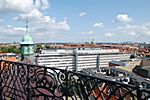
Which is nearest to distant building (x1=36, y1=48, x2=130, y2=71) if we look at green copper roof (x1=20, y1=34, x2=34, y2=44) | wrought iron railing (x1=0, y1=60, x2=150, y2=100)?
green copper roof (x1=20, y1=34, x2=34, y2=44)

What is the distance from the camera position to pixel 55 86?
2.82m

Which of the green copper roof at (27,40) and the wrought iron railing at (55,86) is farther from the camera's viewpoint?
the green copper roof at (27,40)

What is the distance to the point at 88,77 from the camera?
2.39 metres

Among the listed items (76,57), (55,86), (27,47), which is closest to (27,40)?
(27,47)

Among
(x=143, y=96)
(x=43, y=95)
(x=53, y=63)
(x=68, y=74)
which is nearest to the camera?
(x=143, y=96)

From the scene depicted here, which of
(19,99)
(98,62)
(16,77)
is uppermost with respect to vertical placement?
(16,77)

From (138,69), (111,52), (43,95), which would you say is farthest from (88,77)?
(111,52)

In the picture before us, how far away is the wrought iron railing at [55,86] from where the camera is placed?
2094 millimetres

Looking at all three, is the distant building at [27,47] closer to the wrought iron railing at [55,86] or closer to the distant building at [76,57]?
the wrought iron railing at [55,86]

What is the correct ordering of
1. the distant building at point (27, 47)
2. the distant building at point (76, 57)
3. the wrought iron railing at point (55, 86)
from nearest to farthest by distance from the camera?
the wrought iron railing at point (55, 86) → the distant building at point (27, 47) → the distant building at point (76, 57)

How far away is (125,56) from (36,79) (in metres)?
89.5

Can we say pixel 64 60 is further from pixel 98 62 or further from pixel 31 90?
pixel 31 90

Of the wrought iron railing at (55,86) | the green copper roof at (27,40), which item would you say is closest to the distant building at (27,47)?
the green copper roof at (27,40)

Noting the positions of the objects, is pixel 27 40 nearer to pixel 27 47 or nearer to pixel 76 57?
pixel 27 47
